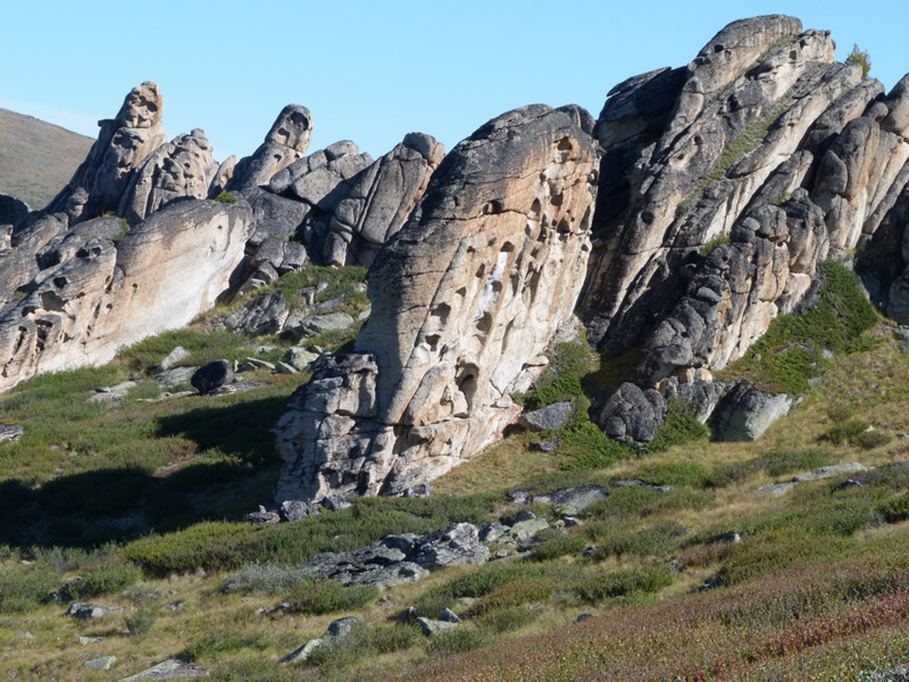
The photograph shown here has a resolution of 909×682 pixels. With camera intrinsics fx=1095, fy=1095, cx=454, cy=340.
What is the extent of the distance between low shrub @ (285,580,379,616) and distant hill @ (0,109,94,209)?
108m

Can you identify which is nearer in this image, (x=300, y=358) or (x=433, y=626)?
(x=433, y=626)

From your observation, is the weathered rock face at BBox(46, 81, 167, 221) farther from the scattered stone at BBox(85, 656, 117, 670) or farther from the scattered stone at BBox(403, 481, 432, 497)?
the scattered stone at BBox(85, 656, 117, 670)

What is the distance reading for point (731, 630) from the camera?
11.5 metres

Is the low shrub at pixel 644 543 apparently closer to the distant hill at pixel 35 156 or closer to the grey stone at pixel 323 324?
the grey stone at pixel 323 324

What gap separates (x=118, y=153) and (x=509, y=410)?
39.5 m

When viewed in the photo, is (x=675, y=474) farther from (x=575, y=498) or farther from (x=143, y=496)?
(x=143, y=496)

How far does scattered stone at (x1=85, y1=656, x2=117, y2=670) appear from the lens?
52.1 ft

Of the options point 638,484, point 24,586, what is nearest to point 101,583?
point 24,586

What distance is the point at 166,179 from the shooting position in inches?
2251

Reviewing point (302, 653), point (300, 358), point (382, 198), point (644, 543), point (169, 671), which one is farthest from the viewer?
point (382, 198)

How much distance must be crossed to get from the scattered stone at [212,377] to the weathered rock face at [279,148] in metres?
21.5

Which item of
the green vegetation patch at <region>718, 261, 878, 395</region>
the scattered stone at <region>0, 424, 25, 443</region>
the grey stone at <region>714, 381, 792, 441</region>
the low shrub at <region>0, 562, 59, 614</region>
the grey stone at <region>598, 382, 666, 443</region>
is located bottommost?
the low shrub at <region>0, 562, 59, 614</region>

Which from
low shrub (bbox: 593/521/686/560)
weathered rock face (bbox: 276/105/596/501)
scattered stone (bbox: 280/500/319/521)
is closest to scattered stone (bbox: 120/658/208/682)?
low shrub (bbox: 593/521/686/560)

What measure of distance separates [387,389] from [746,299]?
11.4 m
